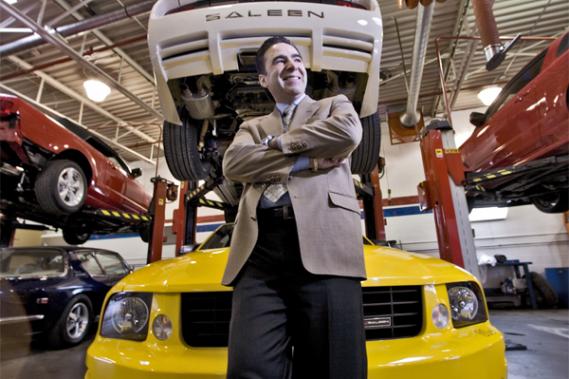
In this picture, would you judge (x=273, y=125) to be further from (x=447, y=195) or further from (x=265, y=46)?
(x=447, y=195)

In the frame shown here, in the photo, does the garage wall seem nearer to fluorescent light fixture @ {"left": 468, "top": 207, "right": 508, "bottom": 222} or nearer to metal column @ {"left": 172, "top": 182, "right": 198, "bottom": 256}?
fluorescent light fixture @ {"left": 468, "top": 207, "right": 508, "bottom": 222}

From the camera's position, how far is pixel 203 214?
28.6 feet

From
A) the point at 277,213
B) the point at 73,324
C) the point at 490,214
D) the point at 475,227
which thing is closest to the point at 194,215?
the point at 73,324

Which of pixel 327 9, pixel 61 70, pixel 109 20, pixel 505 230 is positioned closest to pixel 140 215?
pixel 109 20

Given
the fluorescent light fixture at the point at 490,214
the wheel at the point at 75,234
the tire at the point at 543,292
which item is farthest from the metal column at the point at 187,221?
the tire at the point at 543,292

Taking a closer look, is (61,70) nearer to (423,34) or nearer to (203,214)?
(203,214)

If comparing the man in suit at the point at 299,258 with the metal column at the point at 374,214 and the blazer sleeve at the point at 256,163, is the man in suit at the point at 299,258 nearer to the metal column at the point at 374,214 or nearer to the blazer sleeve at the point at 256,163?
the blazer sleeve at the point at 256,163

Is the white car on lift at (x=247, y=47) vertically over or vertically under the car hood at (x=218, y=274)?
over

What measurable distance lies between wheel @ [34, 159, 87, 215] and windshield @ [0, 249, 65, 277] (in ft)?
3.44

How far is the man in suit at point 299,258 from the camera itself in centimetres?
75

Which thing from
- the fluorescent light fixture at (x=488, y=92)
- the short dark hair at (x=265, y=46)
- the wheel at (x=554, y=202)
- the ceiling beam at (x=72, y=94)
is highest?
the ceiling beam at (x=72, y=94)

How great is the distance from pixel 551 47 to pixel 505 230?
4.75 metres

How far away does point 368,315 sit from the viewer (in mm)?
1266

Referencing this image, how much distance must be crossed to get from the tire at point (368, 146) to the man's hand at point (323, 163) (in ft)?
5.34
